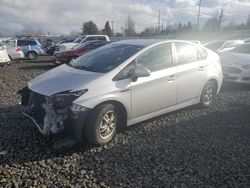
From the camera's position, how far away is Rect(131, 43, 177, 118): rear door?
5367 mm

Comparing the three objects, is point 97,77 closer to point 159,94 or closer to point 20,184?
point 159,94

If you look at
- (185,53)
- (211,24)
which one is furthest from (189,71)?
(211,24)

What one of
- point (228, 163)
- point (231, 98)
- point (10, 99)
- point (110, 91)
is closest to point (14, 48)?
point (10, 99)

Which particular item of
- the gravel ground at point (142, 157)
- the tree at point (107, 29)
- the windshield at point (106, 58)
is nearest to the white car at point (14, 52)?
the gravel ground at point (142, 157)

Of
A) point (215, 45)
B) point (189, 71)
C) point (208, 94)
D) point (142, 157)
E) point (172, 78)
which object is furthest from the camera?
point (215, 45)

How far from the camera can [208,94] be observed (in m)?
7.28

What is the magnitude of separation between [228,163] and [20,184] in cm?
294

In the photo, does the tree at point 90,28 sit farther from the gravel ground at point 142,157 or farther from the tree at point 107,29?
the gravel ground at point 142,157

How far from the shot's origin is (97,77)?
16.3 feet

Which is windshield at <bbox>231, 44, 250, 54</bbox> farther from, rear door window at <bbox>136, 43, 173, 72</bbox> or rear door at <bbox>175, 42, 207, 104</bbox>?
rear door window at <bbox>136, 43, 173, 72</bbox>

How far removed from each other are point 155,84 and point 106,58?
106 centimetres

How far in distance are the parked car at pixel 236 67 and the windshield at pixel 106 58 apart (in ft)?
18.4

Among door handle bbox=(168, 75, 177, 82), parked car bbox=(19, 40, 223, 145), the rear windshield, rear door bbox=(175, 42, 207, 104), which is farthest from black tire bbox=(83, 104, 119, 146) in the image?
the rear windshield

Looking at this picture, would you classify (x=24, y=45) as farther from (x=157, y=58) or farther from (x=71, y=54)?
(x=157, y=58)
